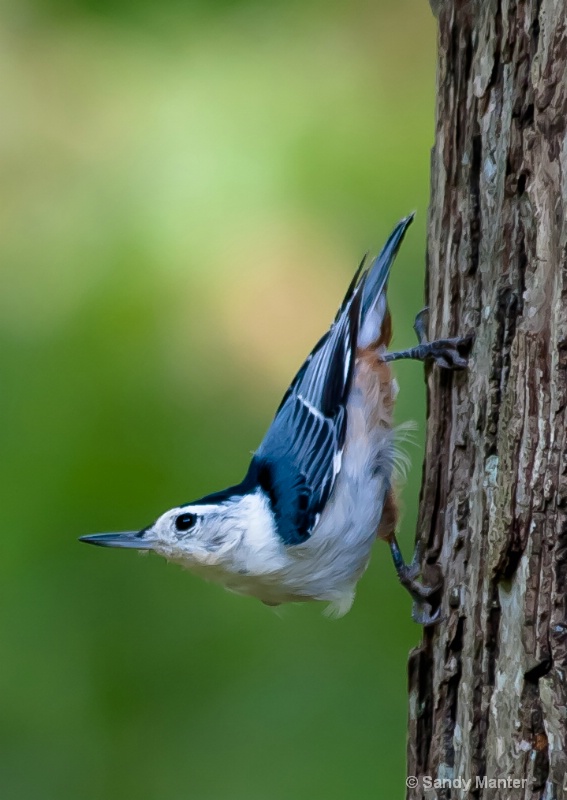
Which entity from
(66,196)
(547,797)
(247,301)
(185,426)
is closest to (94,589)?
(185,426)

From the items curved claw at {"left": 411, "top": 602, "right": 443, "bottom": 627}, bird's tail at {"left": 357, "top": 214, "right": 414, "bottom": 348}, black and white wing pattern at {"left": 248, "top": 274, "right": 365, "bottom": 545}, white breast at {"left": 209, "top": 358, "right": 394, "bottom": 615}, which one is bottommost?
curved claw at {"left": 411, "top": 602, "right": 443, "bottom": 627}

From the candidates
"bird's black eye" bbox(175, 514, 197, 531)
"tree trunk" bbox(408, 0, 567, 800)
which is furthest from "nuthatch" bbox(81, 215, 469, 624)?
"tree trunk" bbox(408, 0, 567, 800)

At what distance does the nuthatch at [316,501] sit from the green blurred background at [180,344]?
0.92 feet

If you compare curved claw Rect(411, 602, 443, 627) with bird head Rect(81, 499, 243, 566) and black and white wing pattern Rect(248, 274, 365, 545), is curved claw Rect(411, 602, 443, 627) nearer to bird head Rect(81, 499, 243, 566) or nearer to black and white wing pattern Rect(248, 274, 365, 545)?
black and white wing pattern Rect(248, 274, 365, 545)

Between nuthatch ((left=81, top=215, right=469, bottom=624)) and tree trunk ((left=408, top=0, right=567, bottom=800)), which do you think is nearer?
tree trunk ((left=408, top=0, right=567, bottom=800))

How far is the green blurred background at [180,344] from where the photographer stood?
2.91m

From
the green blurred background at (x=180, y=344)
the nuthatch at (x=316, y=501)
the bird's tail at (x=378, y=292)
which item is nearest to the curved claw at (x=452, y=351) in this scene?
the nuthatch at (x=316, y=501)

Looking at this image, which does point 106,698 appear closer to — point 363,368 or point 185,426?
point 185,426

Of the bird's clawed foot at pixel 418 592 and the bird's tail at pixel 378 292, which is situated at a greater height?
the bird's tail at pixel 378 292

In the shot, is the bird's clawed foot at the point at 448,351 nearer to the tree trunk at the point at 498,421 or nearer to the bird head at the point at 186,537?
the tree trunk at the point at 498,421

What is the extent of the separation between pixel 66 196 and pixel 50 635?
1.46 m

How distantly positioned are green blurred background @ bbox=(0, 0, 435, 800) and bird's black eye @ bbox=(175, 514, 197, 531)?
2.12 ft

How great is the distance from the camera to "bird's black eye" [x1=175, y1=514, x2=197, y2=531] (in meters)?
2.29

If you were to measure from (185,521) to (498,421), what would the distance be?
901 millimetres
